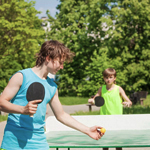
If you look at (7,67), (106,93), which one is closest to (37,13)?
(7,67)

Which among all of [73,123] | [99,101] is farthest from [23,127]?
[99,101]

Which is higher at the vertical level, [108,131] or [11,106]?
[11,106]

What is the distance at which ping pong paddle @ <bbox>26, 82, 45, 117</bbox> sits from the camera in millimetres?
2600

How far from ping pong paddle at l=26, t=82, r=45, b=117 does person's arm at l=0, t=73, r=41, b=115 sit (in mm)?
98

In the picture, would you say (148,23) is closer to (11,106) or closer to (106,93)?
(106,93)

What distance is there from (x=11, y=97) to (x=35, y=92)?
233 mm

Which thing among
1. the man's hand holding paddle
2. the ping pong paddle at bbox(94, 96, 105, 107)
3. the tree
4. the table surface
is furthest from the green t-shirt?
the tree

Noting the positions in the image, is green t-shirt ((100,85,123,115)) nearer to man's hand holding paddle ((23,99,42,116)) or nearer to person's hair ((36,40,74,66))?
person's hair ((36,40,74,66))

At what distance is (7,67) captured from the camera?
28.4m

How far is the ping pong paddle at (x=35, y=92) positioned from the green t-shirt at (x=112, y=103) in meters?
4.17

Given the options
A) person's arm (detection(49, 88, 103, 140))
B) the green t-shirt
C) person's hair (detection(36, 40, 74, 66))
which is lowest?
the green t-shirt

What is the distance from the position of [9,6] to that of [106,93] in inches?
997

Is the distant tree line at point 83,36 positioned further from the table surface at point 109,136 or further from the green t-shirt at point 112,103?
the table surface at point 109,136

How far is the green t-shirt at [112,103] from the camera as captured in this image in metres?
6.73
